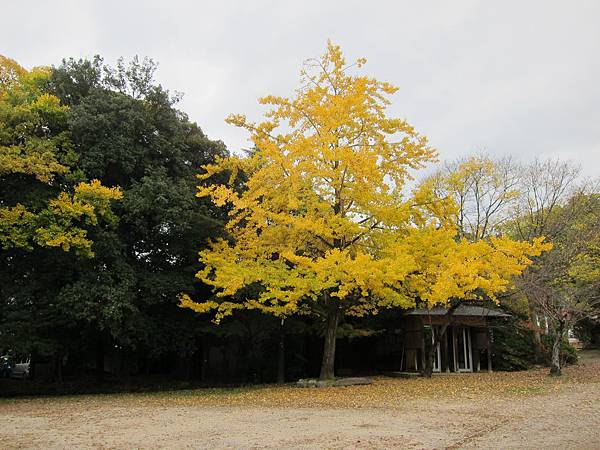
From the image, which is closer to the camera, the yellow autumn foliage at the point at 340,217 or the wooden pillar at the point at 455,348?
the yellow autumn foliage at the point at 340,217

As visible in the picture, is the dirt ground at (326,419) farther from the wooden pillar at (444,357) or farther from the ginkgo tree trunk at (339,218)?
the wooden pillar at (444,357)

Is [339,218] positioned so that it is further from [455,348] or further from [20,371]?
[20,371]

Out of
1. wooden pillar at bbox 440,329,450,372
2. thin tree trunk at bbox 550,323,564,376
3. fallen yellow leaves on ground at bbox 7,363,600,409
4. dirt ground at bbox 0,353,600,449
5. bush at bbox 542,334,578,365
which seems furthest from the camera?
bush at bbox 542,334,578,365

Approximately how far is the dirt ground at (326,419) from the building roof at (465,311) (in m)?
7.10

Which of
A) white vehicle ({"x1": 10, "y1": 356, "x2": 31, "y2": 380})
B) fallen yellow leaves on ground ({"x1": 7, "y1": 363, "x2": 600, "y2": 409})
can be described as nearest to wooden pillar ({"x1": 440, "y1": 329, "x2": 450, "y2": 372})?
fallen yellow leaves on ground ({"x1": 7, "y1": 363, "x2": 600, "y2": 409})

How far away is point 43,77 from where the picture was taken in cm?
1812

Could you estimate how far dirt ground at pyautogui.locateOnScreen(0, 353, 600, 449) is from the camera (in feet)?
23.4

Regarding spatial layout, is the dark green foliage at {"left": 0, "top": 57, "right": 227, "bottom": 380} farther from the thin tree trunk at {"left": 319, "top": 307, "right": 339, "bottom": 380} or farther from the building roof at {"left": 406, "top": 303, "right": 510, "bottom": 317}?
the building roof at {"left": 406, "top": 303, "right": 510, "bottom": 317}

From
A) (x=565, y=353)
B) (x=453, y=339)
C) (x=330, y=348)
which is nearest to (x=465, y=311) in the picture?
(x=453, y=339)

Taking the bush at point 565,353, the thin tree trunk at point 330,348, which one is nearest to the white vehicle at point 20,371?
the thin tree trunk at point 330,348

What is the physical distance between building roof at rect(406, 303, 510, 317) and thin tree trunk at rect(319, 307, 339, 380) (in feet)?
21.4

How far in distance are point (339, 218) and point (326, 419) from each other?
239 inches

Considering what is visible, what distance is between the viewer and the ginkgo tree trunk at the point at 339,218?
1344cm

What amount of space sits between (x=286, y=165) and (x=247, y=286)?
181 inches
